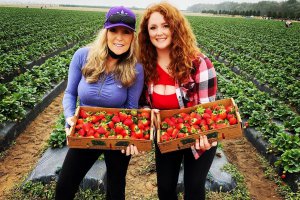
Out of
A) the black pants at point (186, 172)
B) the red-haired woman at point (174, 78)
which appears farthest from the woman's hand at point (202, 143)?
the black pants at point (186, 172)

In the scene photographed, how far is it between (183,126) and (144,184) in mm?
2060

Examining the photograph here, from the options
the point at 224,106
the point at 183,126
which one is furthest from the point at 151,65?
the point at 224,106

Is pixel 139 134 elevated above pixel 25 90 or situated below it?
→ above

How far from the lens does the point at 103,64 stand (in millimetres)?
2607

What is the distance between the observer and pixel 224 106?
2.93m

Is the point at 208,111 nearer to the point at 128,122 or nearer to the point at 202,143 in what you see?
the point at 202,143

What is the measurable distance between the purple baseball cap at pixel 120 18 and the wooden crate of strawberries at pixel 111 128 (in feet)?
2.51

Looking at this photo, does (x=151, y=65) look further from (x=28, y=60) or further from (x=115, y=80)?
(x=28, y=60)

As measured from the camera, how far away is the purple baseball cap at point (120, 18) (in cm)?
247

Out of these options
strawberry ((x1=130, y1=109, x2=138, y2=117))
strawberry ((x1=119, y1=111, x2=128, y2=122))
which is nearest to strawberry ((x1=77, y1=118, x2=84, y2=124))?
strawberry ((x1=119, y1=111, x2=128, y2=122))

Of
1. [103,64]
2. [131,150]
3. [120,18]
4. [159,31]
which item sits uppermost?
[120,18]

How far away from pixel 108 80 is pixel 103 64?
152 mm

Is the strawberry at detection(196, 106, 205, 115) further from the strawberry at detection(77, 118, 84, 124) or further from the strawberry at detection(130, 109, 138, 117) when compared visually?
the strawberry at detection(77, 118, 84, 124)

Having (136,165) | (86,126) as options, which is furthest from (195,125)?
(136,165)
